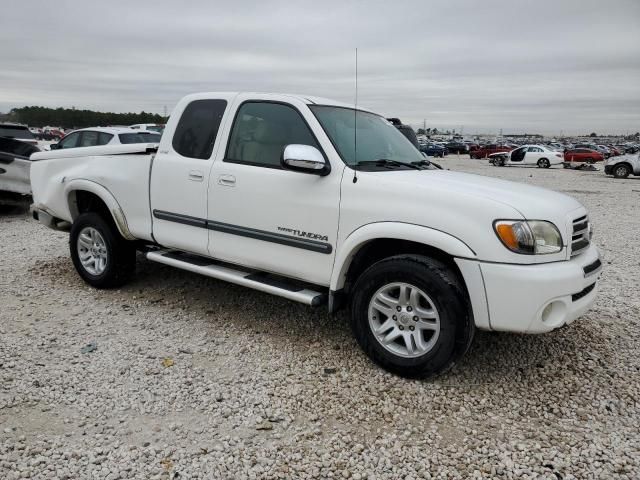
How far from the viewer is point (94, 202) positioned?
5.66 meters

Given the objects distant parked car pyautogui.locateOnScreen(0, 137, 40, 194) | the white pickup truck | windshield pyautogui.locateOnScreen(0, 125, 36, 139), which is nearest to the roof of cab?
the white pickup truck

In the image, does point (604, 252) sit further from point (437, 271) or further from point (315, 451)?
point (315, 451)

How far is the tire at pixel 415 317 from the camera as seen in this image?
338 cm

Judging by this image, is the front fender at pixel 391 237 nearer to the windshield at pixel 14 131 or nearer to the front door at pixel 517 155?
the windshield at pixel 14 131

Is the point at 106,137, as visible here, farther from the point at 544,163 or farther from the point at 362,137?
the point at 544,163

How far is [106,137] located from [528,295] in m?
10.6

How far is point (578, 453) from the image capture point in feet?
9.50

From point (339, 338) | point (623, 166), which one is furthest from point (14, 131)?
point (623, 166)

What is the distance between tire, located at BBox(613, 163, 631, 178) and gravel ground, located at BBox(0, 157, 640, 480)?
22348 millimetres

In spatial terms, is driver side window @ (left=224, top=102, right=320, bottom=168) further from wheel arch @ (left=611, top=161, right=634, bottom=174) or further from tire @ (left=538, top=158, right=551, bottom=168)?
tire @ (left=538, top=158, right=551, bottom=168)

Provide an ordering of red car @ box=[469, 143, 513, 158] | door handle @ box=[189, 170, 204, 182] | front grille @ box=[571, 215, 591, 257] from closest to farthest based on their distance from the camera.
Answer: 1. front grille @ box=[571, 215, 591, 257]
2. door handle @ box=[189, 170, 204, 182]
3. red car @ box=[469, 143, 513, 158]

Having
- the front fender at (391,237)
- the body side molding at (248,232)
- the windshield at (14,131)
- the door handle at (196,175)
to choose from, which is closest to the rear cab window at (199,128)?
the door handle at (196,175)

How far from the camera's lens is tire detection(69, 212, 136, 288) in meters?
5.29

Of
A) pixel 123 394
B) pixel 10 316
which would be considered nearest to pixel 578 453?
pixel 123 394
